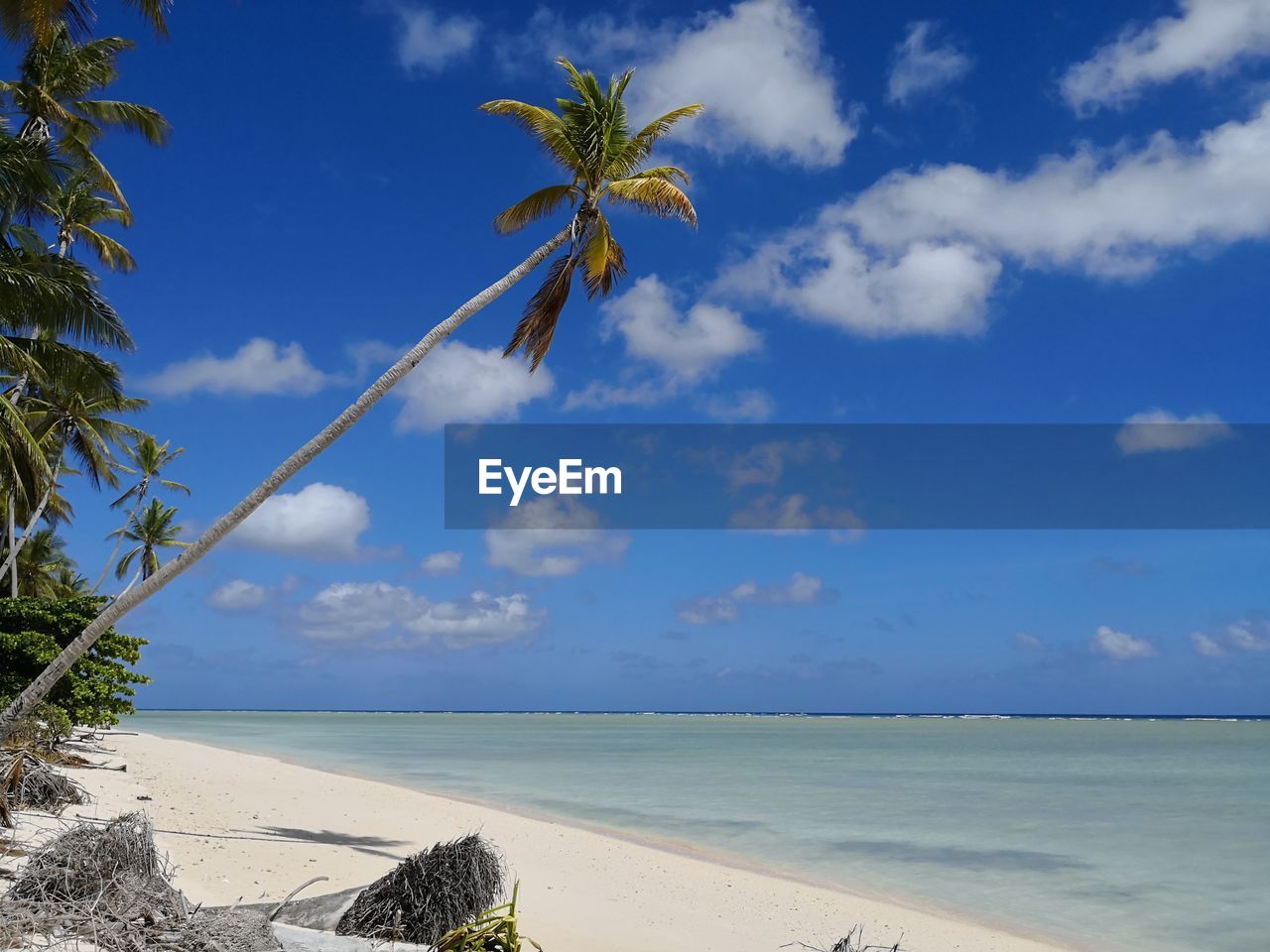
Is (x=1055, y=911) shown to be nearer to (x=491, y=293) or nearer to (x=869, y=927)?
(x=869, y=927)

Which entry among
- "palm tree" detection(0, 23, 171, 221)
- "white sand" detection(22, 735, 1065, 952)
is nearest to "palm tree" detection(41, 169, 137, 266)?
"palm tree" detection(0, 23, 171, 221)

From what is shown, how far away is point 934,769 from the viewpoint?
30734 mm

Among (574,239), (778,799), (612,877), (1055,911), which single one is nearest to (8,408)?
(574,239)

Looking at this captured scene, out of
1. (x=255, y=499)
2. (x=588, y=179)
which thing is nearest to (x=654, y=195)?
(x=588, y=179)

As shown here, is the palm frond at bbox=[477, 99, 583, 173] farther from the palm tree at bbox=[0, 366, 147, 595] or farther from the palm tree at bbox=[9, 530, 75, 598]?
the palm tree at bbox=[9, 530, 75, 598]

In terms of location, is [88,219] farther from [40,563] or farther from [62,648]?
[40,563]

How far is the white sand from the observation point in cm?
895

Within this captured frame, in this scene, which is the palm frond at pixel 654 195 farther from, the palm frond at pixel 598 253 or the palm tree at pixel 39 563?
the palm tree at pixel 39 563

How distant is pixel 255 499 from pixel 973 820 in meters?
14.0

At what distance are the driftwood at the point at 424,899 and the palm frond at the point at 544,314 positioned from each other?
880 cm

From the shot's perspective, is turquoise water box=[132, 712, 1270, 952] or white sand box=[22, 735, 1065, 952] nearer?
white sand box=[22, 735, 1065, 952]

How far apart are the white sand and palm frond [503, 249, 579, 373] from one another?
6.66m

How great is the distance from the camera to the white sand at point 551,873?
29.4 ft

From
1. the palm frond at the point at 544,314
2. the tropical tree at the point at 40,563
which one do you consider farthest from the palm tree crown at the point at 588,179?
the tropical tree at the point at 40,563
